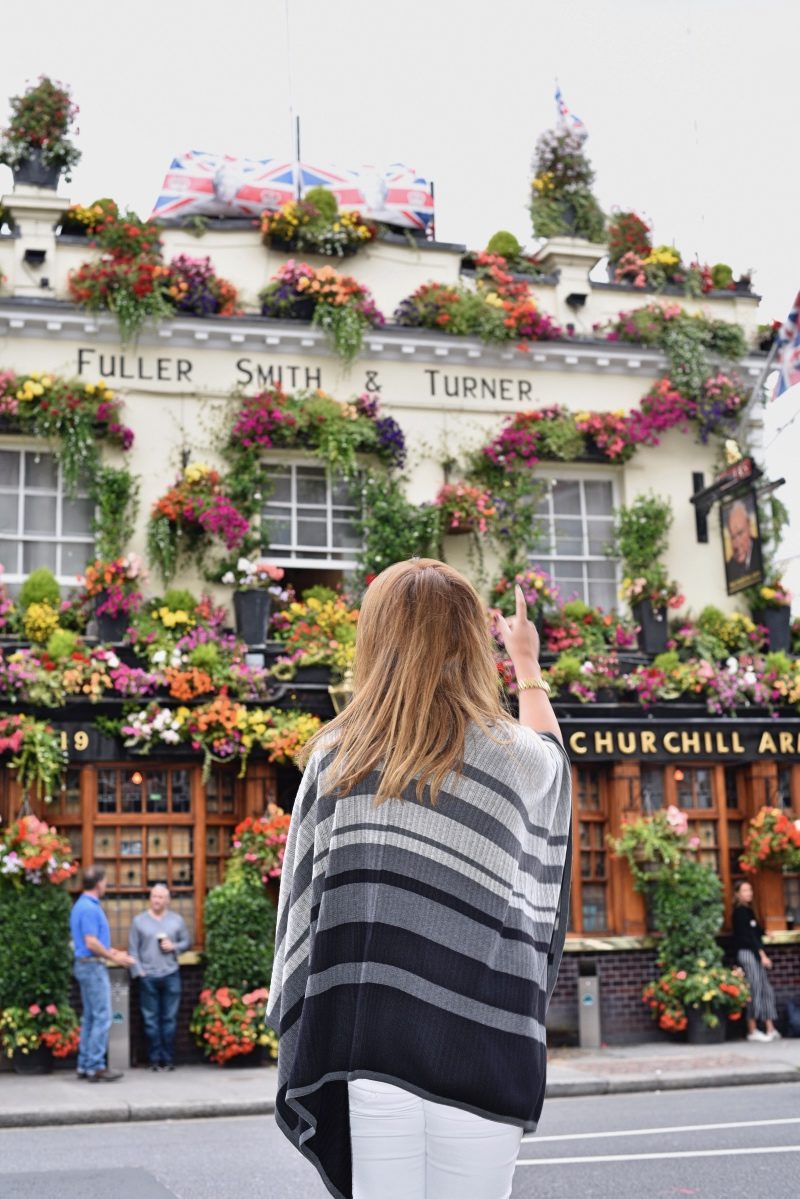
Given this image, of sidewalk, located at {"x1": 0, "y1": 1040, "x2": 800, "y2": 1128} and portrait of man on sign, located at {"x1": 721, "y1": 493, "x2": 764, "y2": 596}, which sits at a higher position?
portrait of man on sign, located at {"x1": 721, "y1": 493, "x2": 764, "y2": 596}

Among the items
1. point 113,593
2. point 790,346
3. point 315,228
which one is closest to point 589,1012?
point 113,593

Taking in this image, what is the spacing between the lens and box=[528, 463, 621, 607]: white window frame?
18109 millimetres

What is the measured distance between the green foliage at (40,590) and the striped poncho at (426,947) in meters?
13.4

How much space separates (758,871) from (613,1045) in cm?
276

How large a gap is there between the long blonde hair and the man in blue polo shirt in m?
11.2

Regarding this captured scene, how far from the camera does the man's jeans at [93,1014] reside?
13.6m

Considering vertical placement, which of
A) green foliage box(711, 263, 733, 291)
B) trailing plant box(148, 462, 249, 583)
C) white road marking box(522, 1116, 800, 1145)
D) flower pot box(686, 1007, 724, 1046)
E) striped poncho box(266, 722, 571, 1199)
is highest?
green foliage box(711, 263, 733, 291)

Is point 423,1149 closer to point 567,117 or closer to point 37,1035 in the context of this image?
point 37,1035

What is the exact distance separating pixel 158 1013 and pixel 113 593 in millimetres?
4341

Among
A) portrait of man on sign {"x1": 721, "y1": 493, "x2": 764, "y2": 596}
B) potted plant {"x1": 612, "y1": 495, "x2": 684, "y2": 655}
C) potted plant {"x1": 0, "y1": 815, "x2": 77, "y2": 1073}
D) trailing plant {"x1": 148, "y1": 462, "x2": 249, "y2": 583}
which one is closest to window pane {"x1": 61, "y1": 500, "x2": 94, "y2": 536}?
trailing plant {"x1": 148, "y1": 462, "x2": 249, "y2": 583}

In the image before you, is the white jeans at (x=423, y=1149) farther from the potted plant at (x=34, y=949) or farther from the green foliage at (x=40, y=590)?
the green foliage at (x=40, y=590)

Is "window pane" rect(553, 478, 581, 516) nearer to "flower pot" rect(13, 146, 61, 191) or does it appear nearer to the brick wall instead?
the brick wall

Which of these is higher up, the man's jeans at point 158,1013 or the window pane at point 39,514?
the window pane at point 39,514

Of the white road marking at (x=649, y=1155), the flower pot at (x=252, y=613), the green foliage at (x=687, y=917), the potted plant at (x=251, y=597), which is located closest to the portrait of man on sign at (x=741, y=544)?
the green foliage at (x=687, y=917)
